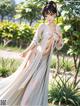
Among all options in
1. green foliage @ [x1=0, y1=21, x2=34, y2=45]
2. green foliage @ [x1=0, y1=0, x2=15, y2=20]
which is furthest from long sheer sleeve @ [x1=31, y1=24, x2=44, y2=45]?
green foliage @ [x1=0, y1=0, x2=15, y2=20]

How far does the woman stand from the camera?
6.14 meters

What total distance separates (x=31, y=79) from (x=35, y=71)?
15 cm

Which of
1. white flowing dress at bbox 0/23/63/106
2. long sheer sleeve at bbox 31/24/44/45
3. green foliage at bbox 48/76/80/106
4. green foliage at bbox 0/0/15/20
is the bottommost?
green foliage at bbox 48/76/80/106

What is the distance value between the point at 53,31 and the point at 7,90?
129 centimetres

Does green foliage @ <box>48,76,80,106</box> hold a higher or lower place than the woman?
lower

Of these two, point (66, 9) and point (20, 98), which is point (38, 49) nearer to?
point (20, 98)

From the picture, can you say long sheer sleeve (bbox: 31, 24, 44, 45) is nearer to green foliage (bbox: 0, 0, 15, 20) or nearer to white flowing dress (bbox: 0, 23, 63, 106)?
white flowing dress (bbox: 0, 23, 63, 106)

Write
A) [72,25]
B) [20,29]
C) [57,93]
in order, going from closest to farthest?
[57,93] < [72,25] < [20,29]

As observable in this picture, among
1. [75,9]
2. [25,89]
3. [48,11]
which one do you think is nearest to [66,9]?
[75,9]

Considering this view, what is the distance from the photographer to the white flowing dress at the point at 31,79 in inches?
242

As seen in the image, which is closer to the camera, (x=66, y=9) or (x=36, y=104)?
(x=36, y=104)

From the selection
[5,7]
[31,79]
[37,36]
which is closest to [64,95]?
[31,79]

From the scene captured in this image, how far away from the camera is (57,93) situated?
7.72 m

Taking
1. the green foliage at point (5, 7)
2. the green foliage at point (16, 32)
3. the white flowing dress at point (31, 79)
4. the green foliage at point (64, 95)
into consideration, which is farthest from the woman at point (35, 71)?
the green foliage at point (5, 7)
